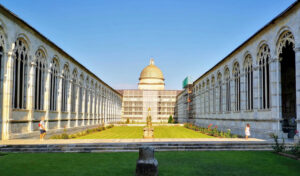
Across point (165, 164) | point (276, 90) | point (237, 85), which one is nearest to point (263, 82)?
point (276, 90)

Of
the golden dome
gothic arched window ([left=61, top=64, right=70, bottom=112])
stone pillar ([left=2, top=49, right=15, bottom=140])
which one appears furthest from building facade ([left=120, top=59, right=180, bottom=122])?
stone pillar ([left=2, top=49, right=15, bottom=140])

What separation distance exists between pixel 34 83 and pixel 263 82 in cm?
1983

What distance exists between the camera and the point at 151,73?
101 m

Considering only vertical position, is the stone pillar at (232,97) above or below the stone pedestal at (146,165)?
above

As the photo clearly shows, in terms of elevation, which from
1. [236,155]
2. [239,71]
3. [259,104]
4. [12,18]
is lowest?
[236,155]

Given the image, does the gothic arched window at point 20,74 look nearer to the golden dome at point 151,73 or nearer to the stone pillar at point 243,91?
the stone pillar at point 243,91

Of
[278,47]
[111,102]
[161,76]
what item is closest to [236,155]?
[278,47]

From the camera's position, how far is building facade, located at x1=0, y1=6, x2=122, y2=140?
834 inches

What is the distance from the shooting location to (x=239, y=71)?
3278 centimetres

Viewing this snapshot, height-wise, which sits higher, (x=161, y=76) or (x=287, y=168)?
(x=161, y=76)

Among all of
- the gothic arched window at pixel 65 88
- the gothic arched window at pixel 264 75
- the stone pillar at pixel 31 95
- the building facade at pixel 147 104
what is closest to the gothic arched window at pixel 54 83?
the gothic arched window at pixel 65 88

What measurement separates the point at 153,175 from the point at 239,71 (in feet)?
79.6

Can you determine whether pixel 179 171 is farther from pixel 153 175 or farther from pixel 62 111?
pixel 62 111

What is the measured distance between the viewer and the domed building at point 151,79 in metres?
99.6
